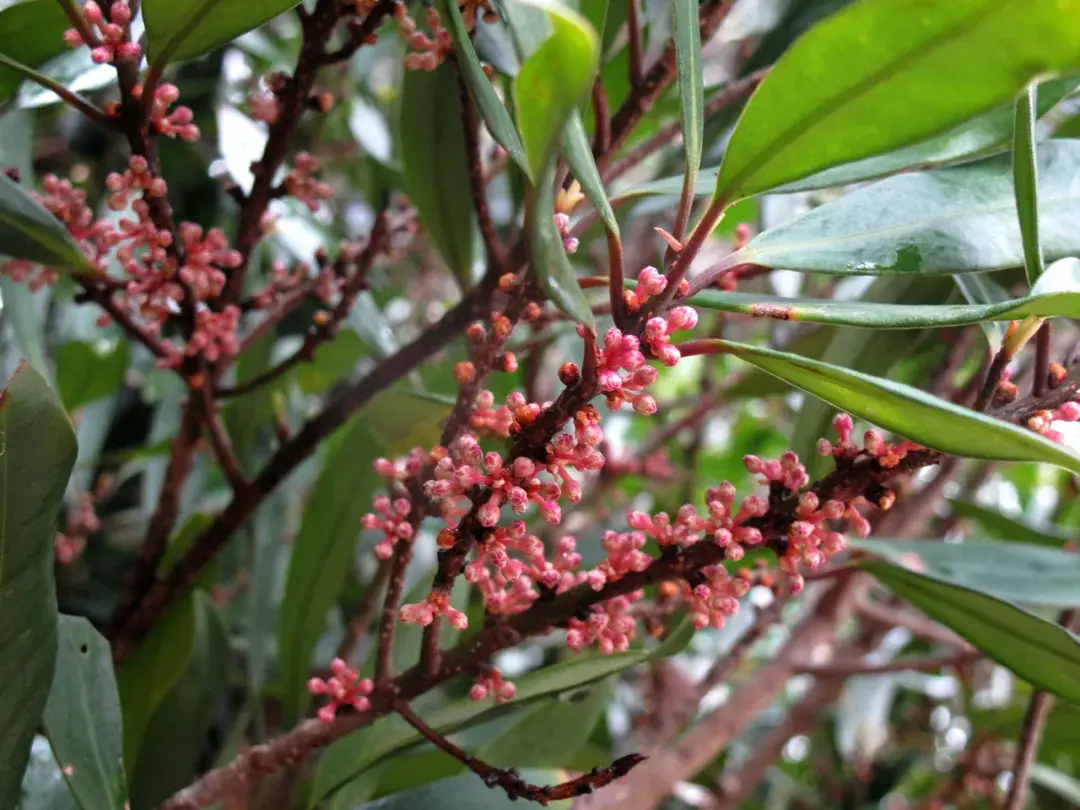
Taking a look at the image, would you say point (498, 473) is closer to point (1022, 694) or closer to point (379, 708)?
point (379, 708)

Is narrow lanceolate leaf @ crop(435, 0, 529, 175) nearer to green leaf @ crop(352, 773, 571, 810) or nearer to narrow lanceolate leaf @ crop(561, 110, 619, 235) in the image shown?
narrow lanceolate leaf @ crop(561, 110, 619, 235)

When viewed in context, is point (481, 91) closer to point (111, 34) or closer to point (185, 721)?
point (111, 34)

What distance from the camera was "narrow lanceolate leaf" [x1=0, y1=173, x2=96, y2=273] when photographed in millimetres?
490

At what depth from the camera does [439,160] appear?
0.69 metres

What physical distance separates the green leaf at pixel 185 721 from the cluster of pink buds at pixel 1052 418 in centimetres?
61

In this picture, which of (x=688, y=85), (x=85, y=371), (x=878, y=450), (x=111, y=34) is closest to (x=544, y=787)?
(x=878, y=450)

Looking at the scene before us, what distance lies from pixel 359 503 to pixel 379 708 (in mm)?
312

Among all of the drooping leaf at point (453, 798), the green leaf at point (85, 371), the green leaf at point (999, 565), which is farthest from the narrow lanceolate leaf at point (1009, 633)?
the green leaf at point (85, 371)

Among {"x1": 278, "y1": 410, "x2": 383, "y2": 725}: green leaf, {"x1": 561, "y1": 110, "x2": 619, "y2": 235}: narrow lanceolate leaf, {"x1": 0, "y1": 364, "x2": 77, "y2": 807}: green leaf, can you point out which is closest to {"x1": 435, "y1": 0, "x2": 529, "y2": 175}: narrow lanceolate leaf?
{"x1": 561, "y1": 110, "x2": 619, "y2": 235}: narrow lanceolate leaf

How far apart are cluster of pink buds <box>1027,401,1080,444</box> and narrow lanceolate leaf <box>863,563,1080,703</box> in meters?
0.13

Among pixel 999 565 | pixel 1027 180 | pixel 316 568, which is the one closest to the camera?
pixel 1027 180

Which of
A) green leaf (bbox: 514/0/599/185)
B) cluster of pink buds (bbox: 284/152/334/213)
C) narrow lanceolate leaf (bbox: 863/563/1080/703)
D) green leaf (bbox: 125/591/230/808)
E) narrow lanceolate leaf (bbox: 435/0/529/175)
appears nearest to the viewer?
green leaf (bbox: 514/0/599/185)

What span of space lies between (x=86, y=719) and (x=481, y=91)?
0.43 meters

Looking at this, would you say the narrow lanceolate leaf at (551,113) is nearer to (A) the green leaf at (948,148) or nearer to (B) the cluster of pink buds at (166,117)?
(A) the green leaf at (948,148)
